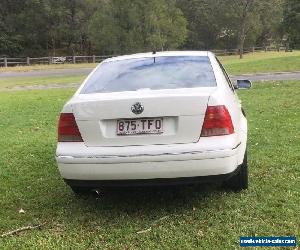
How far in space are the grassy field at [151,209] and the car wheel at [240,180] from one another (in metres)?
0.09

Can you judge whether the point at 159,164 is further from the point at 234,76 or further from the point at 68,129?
the point at 234,76

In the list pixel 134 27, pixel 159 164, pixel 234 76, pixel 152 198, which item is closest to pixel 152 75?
pixel 159 164

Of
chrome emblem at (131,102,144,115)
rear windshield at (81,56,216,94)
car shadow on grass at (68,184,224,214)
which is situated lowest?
car shadow on grass at (68,184,224,214)

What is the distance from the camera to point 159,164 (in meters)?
4.43

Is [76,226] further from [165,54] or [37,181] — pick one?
[165,54]

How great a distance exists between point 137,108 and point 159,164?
0.52 meters

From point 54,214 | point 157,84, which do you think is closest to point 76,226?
point 54,214

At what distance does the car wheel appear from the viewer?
5.36 metres

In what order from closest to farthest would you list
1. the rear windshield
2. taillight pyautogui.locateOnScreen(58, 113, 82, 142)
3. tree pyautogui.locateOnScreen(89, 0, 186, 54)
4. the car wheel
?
taillight pyautogui.locateOnScreen(58, 113, 82, 142) < the rear windshield < the car wheel < tree pyautogui.locateOnScreen(89, 0, 186, 54)

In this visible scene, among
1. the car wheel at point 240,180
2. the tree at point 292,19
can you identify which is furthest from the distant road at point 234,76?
the tree at point 292,19

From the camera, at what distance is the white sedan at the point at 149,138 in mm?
4441

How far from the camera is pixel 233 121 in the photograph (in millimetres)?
4723

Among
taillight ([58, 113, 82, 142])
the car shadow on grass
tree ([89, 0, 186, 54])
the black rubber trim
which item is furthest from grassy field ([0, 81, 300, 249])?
tree ([89, 0, 186, 54])

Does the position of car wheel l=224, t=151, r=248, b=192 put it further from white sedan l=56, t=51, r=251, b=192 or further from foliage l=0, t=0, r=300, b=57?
foliage l=0, t=0, r=300, b=57
